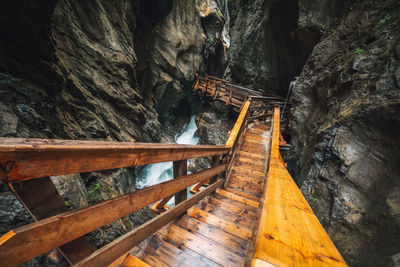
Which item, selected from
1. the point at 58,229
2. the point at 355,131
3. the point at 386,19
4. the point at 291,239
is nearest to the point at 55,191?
the point at 58,229

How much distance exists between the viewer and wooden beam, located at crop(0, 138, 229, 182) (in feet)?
2.18

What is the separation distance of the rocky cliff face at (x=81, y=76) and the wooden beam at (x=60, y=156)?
2475mm

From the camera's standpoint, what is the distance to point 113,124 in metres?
6.30

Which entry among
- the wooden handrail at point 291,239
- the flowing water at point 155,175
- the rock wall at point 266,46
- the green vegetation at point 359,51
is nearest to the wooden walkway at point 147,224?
the wooden handrail at point 291,239

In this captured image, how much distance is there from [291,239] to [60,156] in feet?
3.76

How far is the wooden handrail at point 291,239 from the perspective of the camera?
42cm

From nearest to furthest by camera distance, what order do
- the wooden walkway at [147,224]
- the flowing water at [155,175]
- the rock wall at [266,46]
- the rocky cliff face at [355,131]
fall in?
1. the wooden walkway at [147,224]
2. the rocky cliff face at [355,131]
3. the rock wall at [266,46]
4. the flowing water at [155,175]

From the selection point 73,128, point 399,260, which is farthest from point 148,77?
point 399,260

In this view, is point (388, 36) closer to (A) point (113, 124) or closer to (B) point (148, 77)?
(A) point (113, 124)

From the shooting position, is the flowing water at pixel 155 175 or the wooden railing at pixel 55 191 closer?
the wooden railing at pixel 55 191

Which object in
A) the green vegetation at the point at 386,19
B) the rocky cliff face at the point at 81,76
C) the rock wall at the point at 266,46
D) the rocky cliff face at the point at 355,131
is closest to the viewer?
the rocky cliff face at the point at 81,76

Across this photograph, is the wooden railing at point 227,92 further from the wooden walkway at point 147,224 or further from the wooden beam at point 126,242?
the wooden beam at point 126,242

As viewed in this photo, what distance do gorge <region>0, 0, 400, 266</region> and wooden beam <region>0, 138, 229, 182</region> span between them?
2125 millimetres

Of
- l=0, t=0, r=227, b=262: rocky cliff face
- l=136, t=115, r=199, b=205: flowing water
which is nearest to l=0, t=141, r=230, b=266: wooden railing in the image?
l=0, t=0, r=227, b=262: rocky cliff face
